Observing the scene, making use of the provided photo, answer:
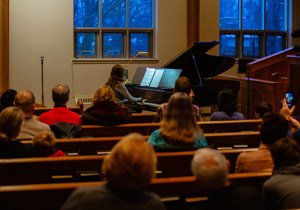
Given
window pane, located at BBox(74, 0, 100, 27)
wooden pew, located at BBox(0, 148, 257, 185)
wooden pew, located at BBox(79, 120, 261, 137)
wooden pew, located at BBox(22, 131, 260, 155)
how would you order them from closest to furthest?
wooden pew, located at BBox(0, 148, 257, 185) → wooden pew, located at BBox(22, 131, 260, 155) → wooden pew, located at BBox(79, 120, 261, 137) → window pane, located at BBox(74, 0, 100, 27)

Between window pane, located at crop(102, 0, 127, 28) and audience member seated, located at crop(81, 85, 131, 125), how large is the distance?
5286mm

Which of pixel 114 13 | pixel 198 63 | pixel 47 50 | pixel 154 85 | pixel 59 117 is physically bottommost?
pixel 59 117

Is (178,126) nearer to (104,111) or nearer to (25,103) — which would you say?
(104,111)

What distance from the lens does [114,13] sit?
8.43 meters

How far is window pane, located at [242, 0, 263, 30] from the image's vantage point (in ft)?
31.2

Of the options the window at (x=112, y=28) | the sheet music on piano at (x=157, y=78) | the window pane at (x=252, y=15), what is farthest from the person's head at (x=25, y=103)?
the window pane at (x=252, y=15)

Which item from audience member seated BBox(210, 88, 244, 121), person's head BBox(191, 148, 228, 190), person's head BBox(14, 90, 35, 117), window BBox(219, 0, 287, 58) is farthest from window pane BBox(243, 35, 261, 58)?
person's head BBox(191, 148, 228, 190)

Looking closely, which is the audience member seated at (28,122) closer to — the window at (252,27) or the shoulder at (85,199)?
the shoulder at (85,199)

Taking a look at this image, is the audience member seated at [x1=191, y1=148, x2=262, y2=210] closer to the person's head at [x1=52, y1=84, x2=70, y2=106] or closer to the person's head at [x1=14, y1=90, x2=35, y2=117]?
the person's head at [x1=14, y1=90, x2=35, y2=117]

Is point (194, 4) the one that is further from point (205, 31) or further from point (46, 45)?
point (46, 45)

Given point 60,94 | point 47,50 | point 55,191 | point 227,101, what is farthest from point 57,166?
point 47,50

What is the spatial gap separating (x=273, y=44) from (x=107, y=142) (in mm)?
7999

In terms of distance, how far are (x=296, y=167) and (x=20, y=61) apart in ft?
22.9

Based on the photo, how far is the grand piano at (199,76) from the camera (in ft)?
18.6
